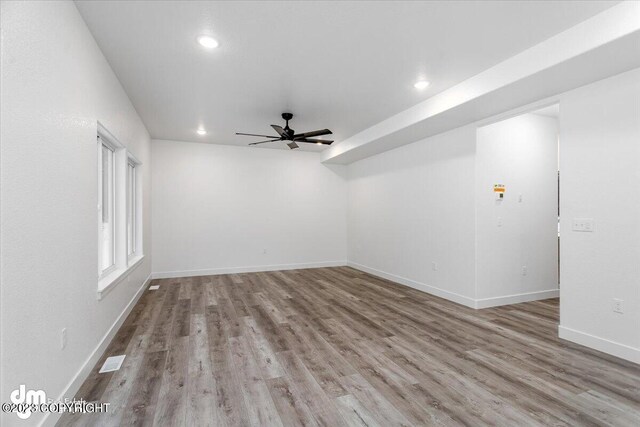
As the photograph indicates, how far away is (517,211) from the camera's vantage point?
14.8 feet

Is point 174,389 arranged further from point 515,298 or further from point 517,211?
point 517,211

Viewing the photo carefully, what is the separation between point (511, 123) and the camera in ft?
14.7

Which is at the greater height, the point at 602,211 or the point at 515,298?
the point at 602,211

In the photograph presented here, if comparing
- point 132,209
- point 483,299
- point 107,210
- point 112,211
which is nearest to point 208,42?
point 107,210

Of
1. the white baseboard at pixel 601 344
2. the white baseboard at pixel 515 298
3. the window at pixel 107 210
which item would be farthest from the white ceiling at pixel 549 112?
the window at pixel 107 210

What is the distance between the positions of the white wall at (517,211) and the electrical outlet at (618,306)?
1498 mm

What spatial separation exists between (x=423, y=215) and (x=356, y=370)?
3278 millimetres

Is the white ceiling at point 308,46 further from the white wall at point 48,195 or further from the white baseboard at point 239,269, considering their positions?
the white baseboard at point 239,269

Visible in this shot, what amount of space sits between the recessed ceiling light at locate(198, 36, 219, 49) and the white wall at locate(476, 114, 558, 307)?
11.4 ft

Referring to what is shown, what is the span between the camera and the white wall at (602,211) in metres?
2.70

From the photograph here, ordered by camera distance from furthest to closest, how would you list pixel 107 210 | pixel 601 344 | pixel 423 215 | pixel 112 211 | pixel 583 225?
1. pixel 423 215
2. pixel 112 211
3. pixel 107 210
4. pixel 583 225
5. pixel 601 344

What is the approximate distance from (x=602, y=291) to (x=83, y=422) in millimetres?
4210

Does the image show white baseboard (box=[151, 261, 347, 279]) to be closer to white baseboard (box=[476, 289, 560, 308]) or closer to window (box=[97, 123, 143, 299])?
window (box=[97, 123, 143, 299])

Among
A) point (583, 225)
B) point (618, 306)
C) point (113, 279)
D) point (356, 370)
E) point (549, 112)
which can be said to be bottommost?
point (356, 370)
